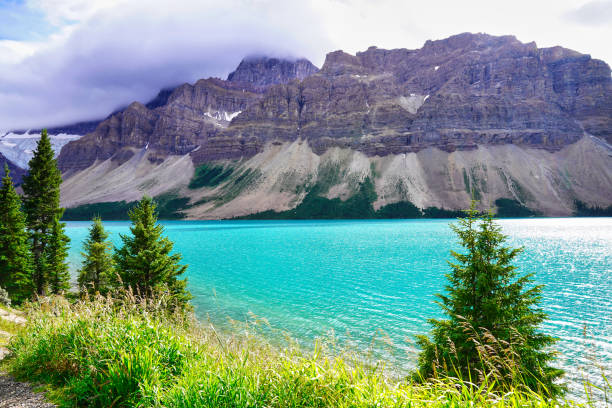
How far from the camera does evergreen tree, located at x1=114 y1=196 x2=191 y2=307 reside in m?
19.3

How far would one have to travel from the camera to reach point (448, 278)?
497 inches

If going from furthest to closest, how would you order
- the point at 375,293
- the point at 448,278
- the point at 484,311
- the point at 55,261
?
the point at 375,293, the point at 55,261, the point at 448,278, the point at 484,311

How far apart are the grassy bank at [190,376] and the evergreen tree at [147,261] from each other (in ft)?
34.7

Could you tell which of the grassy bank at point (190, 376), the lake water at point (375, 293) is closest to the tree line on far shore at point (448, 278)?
the grassy bank at point (190, 376)

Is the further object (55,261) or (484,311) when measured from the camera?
(55,261)

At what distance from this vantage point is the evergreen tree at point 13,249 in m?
27.1

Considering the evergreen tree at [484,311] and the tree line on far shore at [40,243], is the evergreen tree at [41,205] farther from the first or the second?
the evergreen tree at [484,311]

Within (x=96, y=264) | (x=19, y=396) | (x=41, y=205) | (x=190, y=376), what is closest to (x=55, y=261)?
(x=41, y=205)

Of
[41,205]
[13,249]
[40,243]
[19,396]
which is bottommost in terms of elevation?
[19,396]

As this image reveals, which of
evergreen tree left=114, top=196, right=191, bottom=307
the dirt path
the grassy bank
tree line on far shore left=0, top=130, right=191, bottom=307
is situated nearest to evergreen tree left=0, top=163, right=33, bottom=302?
tree line on far shore left=0, top=130, right=191, bottom=307

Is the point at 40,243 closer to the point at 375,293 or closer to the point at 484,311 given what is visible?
the point at 375,293

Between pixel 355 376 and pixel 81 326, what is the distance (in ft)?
23.3

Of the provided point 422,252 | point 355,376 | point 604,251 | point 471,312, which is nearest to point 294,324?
point 471,312

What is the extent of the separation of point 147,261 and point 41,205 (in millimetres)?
17862
